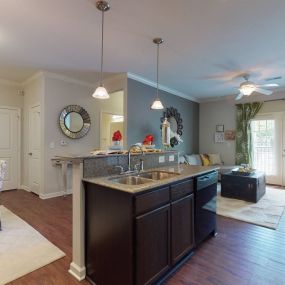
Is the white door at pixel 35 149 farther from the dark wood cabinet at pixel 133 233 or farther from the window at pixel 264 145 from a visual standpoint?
the window at pixel 264 145

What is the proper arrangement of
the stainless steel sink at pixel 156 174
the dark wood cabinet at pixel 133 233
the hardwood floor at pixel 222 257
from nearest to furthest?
the dark wood cabinet at pixel 133 233 → the hardwood floor at pixel 222 257 → the stainless steel sink at pixel 156 174

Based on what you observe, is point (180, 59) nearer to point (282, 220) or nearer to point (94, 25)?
point (94, 25)

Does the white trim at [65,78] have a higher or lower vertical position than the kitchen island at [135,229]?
higher

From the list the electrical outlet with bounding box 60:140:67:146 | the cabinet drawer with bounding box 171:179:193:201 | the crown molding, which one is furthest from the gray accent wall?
the crown molding

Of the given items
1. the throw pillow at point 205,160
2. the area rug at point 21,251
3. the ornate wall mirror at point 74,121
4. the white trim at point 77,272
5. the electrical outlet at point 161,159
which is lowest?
the area rug at point 21,251

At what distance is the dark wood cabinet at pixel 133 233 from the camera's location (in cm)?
154

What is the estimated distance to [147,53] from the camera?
344cm

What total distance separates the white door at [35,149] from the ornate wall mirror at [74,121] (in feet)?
1.76

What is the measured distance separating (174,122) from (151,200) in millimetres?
4606

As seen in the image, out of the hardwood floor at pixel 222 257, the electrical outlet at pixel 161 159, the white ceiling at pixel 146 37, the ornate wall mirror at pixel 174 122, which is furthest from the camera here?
the ornate wall mirror at pixel 174 122

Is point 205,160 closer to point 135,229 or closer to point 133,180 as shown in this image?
point 133,180

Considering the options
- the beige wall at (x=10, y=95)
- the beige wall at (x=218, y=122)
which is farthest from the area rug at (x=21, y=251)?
the beige wall at (x=218, y=122)

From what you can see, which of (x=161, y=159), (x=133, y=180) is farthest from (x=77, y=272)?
(x=161, y=159)

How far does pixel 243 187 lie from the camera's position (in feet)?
13.9
